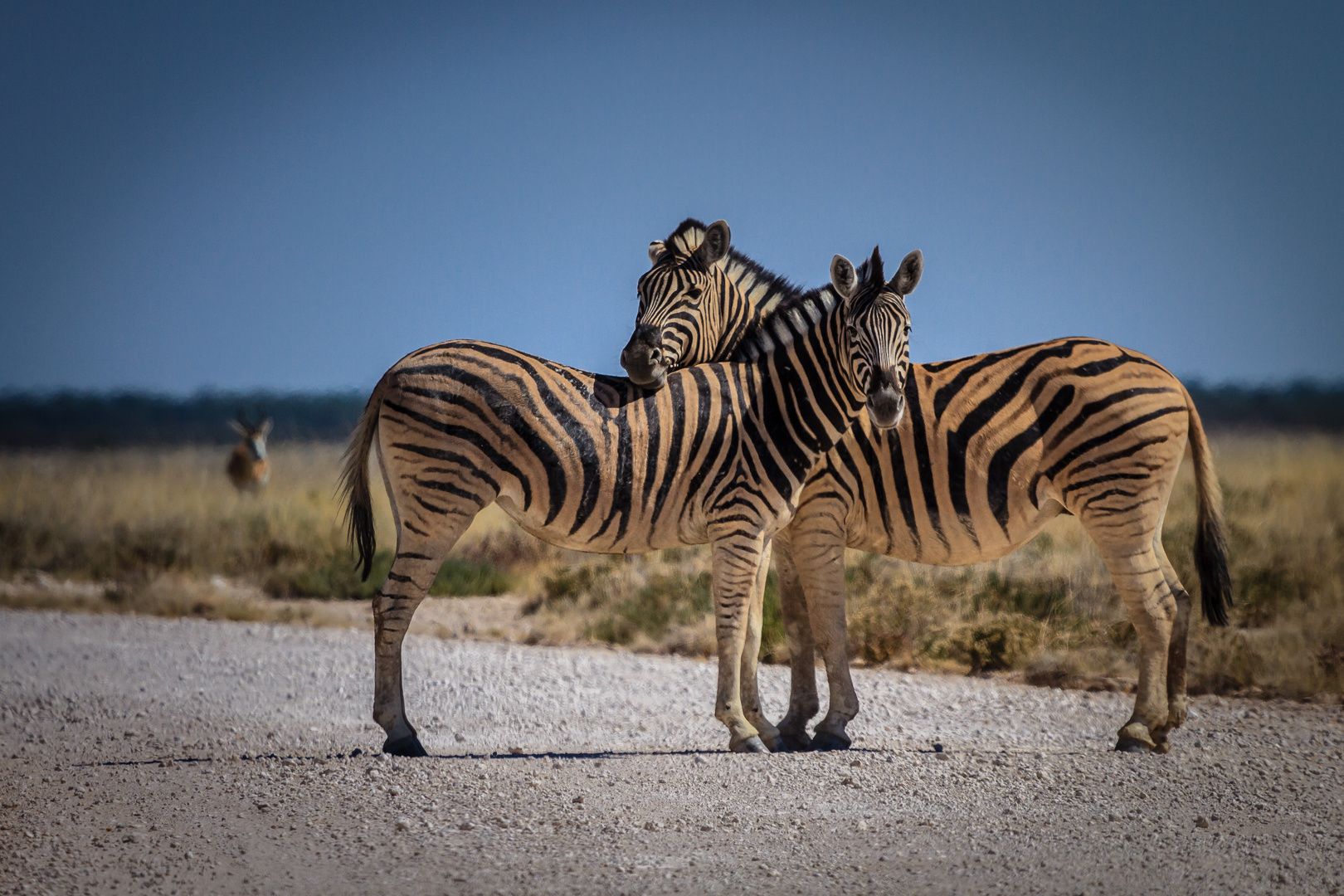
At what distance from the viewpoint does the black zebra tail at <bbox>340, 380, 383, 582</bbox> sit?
6707mm

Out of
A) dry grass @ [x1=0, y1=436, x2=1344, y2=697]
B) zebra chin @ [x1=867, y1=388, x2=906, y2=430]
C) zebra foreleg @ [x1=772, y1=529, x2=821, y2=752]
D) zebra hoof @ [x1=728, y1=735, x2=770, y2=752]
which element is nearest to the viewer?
zebra chin @ [x1=867, y1=388, x2=906, y2=430]

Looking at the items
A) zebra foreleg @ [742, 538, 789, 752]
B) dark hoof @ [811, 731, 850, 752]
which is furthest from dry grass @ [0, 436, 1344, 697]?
zebra foreleg @ [742, 538, 789, 752]

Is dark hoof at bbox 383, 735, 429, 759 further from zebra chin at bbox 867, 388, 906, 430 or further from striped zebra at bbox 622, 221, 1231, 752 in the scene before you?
zebra chin at bbox 867, 388, 906, 430

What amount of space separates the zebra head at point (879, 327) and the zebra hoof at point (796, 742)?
2.26 meters

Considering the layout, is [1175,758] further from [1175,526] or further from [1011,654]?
[1175,526]

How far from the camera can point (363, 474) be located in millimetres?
6844

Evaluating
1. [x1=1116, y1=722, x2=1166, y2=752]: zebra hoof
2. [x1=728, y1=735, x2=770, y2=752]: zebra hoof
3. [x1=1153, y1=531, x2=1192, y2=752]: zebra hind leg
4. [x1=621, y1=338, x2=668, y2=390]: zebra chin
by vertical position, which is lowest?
[x1=728, y1=735, x2=770, y2=752]: zebra hoof

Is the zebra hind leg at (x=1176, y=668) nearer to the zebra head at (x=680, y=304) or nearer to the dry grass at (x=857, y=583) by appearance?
Result: the dry grass at (x=857, y=583)

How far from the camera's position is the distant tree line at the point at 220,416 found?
3884 centimetres

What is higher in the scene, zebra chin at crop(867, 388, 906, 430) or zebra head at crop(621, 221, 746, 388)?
zebra head at crop(621, 221, 746, 388)

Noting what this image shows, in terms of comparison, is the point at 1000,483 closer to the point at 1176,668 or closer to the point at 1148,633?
the point at 1148,633

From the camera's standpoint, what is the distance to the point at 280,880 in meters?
4.57

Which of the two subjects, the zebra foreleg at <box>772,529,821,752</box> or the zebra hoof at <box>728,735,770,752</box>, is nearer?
the zebra hoof at <box>728,735,770,752</box>

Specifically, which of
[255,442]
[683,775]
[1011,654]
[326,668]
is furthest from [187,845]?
[255,442]
